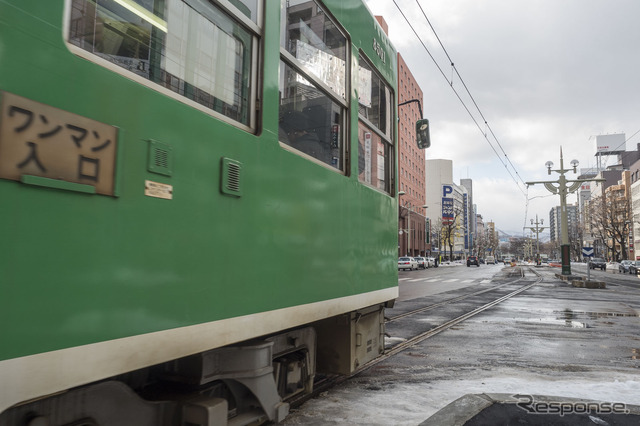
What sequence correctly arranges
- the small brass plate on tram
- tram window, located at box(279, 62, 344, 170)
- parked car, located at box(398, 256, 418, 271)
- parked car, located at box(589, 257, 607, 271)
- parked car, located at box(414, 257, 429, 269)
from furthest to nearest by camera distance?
parked car, located at box(589, 257, 607, 271) < parked car, located at box(414, 257, 429, 269) < parked car, located at box(398, 256, 418, 271) < tram window, located at box(279, 62, 344, 170) < the small brass plate on tram

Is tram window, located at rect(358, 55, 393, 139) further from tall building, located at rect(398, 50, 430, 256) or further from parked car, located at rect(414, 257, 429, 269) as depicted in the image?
tall building, located at rect(398, 50, 430, 256)

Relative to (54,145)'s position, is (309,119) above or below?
above

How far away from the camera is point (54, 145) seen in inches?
54.8

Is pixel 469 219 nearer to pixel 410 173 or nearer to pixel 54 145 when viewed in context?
pixel 410 173

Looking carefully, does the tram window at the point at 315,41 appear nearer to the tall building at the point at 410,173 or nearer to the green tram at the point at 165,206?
the green tram at the point at 165,206

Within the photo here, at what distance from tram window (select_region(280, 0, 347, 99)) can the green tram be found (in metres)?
0.02

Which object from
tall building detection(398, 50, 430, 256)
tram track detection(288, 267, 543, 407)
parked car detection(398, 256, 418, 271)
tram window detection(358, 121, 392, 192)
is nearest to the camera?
tram window detection(358, 121, 392, 192)

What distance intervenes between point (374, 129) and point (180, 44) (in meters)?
2.72

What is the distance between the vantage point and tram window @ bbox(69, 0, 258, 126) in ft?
5.36

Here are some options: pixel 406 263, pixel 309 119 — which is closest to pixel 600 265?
pixel 406 263

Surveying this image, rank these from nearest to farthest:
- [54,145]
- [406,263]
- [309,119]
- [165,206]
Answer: [54,145] < [165,206] < [309,119] < [406,263]

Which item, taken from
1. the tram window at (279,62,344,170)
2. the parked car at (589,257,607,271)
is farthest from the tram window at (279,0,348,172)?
the parked car at (589,257,607,271)

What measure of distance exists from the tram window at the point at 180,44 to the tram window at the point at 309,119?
1.23 ft

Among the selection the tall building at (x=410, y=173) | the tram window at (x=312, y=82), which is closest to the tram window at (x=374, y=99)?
the tram window at (x=312, y=82)
